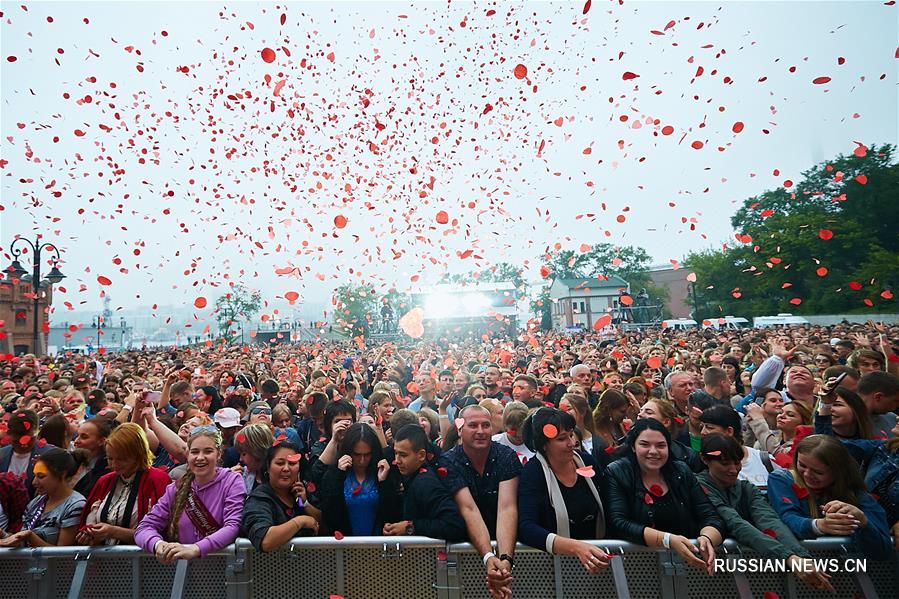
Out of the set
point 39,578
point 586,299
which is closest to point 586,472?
point 39,578

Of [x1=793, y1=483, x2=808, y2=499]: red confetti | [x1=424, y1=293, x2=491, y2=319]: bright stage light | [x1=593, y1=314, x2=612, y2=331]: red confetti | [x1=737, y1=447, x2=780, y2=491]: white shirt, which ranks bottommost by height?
[x1=737, y1=447, x2=780, y2=491]: white shirt

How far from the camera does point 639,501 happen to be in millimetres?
3133

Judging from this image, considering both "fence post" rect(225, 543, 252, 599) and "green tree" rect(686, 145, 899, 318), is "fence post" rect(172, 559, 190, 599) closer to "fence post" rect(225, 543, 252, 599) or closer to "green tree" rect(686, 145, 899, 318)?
"fence post" rect(225, 543, 252, 599)

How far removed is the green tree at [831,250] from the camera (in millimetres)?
38938

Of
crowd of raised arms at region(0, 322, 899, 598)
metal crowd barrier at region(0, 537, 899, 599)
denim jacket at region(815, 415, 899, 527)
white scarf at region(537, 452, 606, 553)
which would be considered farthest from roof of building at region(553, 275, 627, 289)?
metal crowd barrier at region(0, 537, 899, 599)

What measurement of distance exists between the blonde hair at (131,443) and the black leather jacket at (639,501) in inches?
123

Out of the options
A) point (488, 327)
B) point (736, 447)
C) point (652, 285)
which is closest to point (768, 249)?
point (488, 327)

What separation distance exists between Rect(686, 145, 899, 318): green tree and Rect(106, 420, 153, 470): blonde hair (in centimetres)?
3957

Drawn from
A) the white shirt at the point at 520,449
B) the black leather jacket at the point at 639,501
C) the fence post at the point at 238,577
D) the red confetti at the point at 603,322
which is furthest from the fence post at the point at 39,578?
the red confetti at the point at 603,322

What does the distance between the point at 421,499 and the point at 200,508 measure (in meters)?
1.43

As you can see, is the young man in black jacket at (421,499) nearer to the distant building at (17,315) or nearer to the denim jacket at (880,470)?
the denim jacket at (880,470)

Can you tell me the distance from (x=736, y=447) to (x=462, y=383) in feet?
16.4

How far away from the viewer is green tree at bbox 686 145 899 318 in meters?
38.9

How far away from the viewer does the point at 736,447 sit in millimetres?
3279
